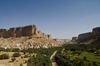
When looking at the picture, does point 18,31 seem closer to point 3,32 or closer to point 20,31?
point 20,31

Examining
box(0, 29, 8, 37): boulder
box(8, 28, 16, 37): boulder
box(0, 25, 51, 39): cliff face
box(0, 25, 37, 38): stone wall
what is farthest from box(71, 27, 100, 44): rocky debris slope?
box(0, 29, 8, 37): boulder

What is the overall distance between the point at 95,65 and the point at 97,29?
92.7 meters

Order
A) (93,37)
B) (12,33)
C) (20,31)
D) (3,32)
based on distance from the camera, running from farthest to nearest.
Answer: (3,32)
(12,33)
(93,37)
(20,31)

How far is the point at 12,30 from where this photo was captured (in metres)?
80.9

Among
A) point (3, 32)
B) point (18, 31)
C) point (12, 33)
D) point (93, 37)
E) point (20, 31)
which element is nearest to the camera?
point (20, 31)

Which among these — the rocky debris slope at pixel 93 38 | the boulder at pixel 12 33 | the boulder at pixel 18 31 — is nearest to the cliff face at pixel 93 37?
the rocky debris slope at pixel 93 38

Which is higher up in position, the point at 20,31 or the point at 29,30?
the point at 29,30

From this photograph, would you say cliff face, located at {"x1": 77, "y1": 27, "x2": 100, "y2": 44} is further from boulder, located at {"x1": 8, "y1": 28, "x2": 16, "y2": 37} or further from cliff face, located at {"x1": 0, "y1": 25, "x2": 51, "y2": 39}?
boulder, located at {"x1": 8, "y1": 28, "x2": 16, "y2": 37}

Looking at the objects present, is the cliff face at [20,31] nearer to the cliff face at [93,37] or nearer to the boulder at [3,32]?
the boulder at [3,32]

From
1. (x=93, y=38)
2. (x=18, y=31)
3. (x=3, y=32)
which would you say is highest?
(x=18, y=31)

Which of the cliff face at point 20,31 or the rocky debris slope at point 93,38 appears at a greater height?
the cliff face at point 20,31

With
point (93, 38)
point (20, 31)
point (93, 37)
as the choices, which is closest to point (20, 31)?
point (20, 31)

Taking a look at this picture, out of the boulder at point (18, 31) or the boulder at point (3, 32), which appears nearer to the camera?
the boulder at point (18, 31)

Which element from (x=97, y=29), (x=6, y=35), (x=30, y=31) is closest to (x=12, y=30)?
(x=6, y=35)
